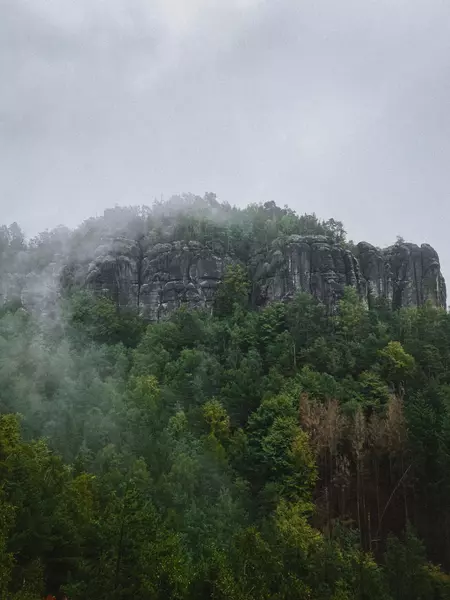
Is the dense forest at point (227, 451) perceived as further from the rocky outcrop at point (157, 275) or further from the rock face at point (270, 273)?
the rock face at point (270, 273)

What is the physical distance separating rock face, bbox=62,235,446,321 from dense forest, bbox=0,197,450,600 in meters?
2.89

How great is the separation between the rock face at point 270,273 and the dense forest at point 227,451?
2893 mm

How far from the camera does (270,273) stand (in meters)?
80.5

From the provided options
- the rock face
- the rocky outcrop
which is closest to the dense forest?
the rocky outcrop

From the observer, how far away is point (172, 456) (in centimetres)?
4262

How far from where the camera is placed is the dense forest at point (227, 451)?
26.4 meters

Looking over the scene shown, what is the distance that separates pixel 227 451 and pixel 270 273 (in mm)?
36036

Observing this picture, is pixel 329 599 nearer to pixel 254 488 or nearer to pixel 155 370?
pixel 254 488

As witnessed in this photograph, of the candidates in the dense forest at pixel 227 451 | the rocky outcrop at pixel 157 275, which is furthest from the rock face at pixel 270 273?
the dense forest at pixel 227 451

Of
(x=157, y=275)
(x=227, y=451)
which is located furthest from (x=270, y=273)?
(x=227, y=451)

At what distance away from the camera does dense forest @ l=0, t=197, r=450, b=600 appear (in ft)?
86.6

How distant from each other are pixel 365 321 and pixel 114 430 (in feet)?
108

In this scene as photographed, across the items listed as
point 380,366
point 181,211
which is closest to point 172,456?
point 380,366

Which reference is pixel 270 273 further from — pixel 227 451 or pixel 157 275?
pixel 227 451
